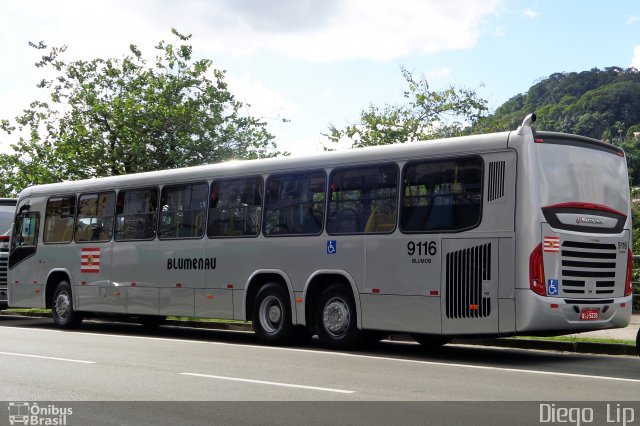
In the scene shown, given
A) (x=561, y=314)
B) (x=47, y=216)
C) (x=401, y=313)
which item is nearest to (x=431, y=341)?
(x=401, y=313)

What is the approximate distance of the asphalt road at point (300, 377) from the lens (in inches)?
355

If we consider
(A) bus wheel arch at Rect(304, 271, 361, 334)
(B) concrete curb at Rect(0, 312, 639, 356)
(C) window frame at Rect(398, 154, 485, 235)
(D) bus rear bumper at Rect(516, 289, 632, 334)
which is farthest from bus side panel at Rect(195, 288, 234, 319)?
(D) bus rear bumper at Rect(516, 289, 632, 334)

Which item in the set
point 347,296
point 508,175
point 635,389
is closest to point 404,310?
point 347,296

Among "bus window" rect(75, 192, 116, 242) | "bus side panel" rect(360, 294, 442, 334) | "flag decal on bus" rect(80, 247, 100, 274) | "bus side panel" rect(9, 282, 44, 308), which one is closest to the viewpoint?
"bus side panel" rect(360, 294, 442, 334)

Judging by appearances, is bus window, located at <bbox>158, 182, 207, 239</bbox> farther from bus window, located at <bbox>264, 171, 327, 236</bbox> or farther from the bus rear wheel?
the bus rear wheel

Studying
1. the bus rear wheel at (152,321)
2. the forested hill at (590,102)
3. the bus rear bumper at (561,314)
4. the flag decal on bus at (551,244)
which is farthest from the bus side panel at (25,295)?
the forested hill at (590,102)

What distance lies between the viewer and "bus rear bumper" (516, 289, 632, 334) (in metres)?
12.6

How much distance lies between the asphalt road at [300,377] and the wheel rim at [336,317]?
383mm

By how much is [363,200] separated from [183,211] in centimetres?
473

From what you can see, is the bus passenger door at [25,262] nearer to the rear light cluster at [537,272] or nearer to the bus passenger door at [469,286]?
the bus passenger door at [469,286]

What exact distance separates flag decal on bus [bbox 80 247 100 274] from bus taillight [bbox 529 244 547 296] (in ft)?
35.4

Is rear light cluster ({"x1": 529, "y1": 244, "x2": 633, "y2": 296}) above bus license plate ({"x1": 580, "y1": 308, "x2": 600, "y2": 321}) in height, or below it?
above

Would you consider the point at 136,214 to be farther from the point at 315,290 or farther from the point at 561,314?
the point at 561,314

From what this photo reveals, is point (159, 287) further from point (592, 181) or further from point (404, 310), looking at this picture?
point (592, 181)
